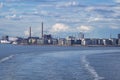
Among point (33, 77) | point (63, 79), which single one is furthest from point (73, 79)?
point (33, 77)

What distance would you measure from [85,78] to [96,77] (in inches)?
43.3

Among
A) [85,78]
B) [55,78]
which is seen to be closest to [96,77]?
[85,78]

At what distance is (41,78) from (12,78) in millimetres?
2188

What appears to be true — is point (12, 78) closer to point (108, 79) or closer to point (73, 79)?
point (73, 79)

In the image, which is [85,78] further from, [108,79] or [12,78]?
[12,78]

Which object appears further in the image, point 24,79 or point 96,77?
point 96,77

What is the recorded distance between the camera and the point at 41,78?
108ft

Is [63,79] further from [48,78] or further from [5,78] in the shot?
[5,78]

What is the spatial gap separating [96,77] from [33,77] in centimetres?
498

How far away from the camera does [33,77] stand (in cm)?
3359

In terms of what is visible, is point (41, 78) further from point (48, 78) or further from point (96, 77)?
point (96, 77)

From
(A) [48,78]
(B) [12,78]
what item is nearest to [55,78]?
(A) [48,78]

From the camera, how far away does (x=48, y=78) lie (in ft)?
109

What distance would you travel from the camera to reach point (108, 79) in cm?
3266
